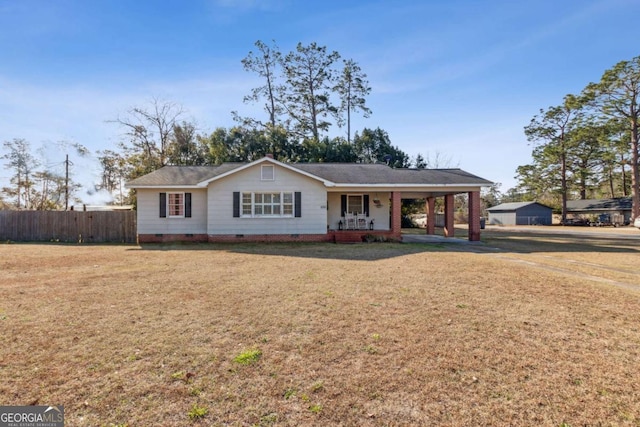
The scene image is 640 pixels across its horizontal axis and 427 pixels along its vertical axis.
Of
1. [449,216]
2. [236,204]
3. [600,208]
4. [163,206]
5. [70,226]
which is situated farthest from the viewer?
[600,208]

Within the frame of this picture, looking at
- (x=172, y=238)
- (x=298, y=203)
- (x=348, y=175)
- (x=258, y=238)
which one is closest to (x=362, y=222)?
(x=348, y=175)

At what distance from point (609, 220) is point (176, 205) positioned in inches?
1959

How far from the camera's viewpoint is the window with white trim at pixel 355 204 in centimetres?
1783

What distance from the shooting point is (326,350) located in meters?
3.64

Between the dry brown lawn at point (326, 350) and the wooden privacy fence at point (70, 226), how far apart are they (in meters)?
9.88

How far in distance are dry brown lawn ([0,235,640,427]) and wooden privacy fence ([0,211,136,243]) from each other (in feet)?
32.4

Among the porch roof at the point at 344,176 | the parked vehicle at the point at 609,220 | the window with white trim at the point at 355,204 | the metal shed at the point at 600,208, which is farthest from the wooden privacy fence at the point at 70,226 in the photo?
the metal shed at the point at 600,208

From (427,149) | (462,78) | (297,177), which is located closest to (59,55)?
(297,177)

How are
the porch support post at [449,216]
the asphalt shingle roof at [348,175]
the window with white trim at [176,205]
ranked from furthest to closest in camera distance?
the porch support post at [449,216] < the asphalt shingle roof at [348,175] < the window with white trim at [176,205]

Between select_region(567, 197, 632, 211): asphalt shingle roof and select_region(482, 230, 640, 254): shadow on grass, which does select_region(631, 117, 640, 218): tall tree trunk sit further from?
select_region(482, 230, 640, 254): shadow on grass

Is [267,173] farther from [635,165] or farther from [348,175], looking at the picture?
[635,165]

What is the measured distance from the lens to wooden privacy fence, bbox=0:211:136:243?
650 inches

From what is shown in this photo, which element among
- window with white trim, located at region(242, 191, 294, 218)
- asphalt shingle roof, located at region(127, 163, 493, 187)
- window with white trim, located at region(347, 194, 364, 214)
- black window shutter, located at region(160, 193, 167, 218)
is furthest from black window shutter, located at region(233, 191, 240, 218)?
window with white trim, located at region(347, 194, 364, 214)

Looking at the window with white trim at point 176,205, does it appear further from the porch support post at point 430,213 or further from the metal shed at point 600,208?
the metal shed at point 600,208
